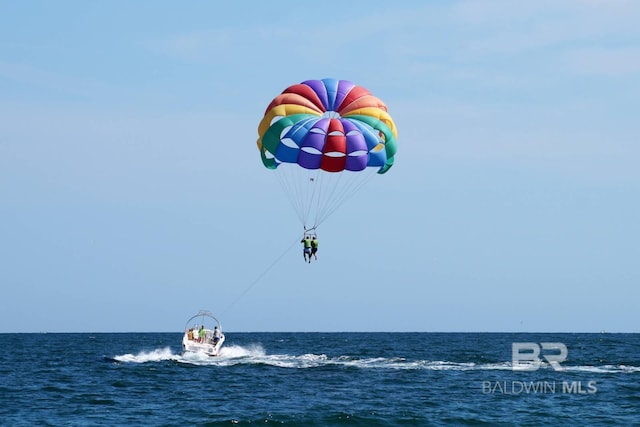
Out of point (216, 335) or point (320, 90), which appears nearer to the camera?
point (320, 90)

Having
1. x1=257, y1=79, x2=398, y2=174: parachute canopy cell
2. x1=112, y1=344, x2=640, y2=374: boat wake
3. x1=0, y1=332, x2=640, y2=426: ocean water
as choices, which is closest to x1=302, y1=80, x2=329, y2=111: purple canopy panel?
x1=257, y1=79, x2=398, y2=174: parachute canopy cell

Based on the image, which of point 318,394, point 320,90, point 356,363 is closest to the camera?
point 318,394

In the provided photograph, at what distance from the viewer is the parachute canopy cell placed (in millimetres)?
33344

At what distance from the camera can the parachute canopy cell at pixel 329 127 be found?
3334cm

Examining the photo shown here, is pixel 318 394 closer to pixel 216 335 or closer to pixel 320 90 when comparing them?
pixel 320 90

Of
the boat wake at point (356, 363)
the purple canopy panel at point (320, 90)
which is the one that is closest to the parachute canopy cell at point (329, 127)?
the purple canopy panel at point (320, 90)

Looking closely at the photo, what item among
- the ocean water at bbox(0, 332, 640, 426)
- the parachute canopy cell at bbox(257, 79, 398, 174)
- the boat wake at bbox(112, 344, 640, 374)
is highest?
the parachute canopy cell at bbox(257, 79, 398, 174)

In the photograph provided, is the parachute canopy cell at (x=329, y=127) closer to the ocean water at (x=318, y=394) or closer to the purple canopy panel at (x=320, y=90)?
the purple canopy panel at (x=320, y=90)

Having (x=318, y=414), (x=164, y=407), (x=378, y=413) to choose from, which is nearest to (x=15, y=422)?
(x=164, y=407)

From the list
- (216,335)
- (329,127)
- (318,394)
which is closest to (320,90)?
(329,127)

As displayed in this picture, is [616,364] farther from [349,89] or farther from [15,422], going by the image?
[15,422]

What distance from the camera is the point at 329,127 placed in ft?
110

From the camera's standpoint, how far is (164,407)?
98.7 feet

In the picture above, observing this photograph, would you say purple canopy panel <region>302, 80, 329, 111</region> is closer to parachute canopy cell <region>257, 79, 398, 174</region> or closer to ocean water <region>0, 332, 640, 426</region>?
parachute canopy cell <region>257, 79, 398, 174</region>
